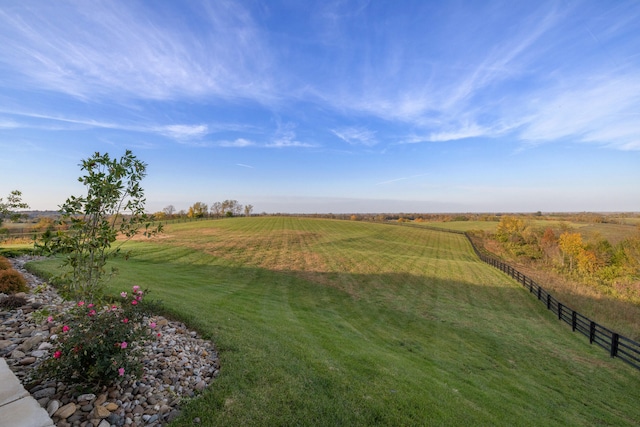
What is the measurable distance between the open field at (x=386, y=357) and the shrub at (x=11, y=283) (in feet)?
8.28

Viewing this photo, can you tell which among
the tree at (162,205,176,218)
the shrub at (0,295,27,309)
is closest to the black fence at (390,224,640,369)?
the shrub at (0,295,27,309)

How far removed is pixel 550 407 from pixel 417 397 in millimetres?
4564

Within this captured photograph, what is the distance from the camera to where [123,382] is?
14.4 feet

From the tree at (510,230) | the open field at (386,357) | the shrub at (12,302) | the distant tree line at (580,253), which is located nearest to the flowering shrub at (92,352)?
the open field at (386,357)

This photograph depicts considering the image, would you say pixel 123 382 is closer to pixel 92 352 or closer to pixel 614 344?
pixel 92 352

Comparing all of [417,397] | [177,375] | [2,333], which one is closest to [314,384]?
[417,397]

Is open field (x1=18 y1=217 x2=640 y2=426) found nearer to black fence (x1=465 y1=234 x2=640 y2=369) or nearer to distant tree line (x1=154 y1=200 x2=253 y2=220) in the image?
black fence (x1=465 y1=234 x2=640 y2=369)

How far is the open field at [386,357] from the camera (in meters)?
4.81

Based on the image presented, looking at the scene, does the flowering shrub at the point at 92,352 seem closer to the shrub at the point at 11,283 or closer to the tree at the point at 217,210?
the shrub at the point at 11,283

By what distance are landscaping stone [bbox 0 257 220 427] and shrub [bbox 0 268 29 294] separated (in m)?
1.39

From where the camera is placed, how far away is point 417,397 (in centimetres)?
555

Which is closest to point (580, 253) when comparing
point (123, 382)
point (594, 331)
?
point (594, 331)

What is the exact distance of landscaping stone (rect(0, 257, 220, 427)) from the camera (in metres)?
3.73

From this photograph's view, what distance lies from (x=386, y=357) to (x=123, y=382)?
6.48 meters
